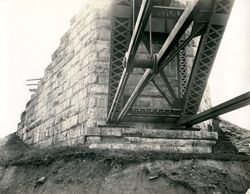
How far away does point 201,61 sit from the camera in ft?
20.4

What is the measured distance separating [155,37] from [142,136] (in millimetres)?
2640

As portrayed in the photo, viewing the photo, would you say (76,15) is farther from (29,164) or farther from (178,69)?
(29,164)

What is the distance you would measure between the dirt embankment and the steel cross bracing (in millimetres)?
1179

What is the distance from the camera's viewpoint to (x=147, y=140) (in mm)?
7629

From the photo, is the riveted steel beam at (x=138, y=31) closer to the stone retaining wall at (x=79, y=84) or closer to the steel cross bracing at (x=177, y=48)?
the steel cross bracing at (x=177, y=48)

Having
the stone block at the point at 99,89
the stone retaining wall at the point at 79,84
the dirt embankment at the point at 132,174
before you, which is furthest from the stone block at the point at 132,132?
the stone block at the point at 99,89

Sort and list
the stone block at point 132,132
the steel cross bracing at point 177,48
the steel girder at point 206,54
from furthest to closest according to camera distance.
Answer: the stone block at point 132,132
the steel girder at point 206,54
the steel cross bracing at point 177,48

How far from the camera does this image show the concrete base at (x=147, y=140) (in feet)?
24.7

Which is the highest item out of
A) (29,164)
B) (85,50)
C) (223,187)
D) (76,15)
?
(76,15)

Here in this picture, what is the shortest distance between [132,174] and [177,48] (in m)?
2.46

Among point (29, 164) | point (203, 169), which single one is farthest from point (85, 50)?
point (203, 169)

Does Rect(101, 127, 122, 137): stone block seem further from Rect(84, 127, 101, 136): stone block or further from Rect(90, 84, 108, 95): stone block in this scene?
Rect(90, 84, 108, 95): stone block

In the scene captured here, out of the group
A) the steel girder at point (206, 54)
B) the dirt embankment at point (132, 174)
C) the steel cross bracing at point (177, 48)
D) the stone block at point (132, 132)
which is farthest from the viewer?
the stone block at point (132, 132)

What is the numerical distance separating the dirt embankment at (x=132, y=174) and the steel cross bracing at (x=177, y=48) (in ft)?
3.87
